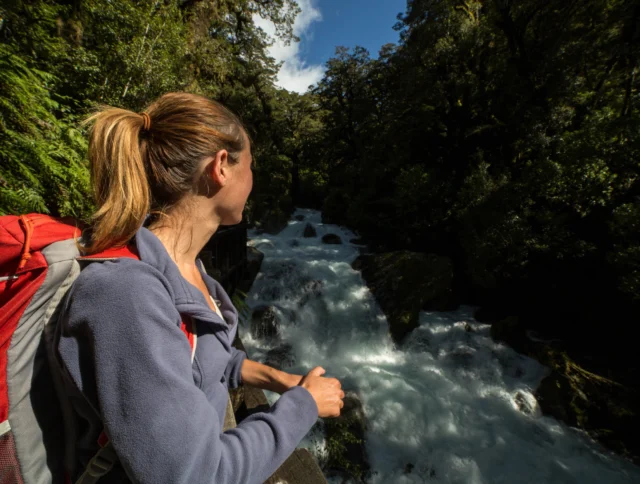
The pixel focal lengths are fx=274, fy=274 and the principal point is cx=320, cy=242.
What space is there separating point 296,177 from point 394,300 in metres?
17.9

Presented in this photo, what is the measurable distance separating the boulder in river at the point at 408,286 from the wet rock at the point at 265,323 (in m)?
3.12

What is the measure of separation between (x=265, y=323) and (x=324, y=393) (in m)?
7.08

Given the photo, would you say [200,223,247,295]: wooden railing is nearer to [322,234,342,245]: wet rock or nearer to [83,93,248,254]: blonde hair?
[322,234,342,245]: wet rock

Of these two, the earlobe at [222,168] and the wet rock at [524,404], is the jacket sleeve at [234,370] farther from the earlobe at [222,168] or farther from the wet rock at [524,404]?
the wet rock at [524,404]

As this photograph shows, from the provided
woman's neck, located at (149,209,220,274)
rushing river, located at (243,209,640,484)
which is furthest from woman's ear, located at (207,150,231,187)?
rushing river, located at (243,209,640,484)

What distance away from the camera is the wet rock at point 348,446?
425 centimetres

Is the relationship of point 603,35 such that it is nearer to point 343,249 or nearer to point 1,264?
point 343,249

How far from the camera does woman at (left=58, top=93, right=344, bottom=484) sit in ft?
1.94

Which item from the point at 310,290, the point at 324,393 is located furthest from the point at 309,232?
the point at 324,393

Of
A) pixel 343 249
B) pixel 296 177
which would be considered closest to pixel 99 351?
pixel 343 249

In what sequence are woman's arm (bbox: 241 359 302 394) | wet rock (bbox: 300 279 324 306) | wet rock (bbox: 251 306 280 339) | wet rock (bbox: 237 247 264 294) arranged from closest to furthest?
woman's arm (bbox: 241 359 302 394) < wet rock (bbox: 251 306 280 339) < wet rock (bbox: 300 279 324 306) < wet rock (bbox: 237 247 264 294)

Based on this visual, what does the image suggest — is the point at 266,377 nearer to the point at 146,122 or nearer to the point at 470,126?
the point at 146,122

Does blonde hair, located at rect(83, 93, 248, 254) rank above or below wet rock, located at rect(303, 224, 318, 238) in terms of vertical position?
above

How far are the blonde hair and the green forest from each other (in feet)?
6.11
